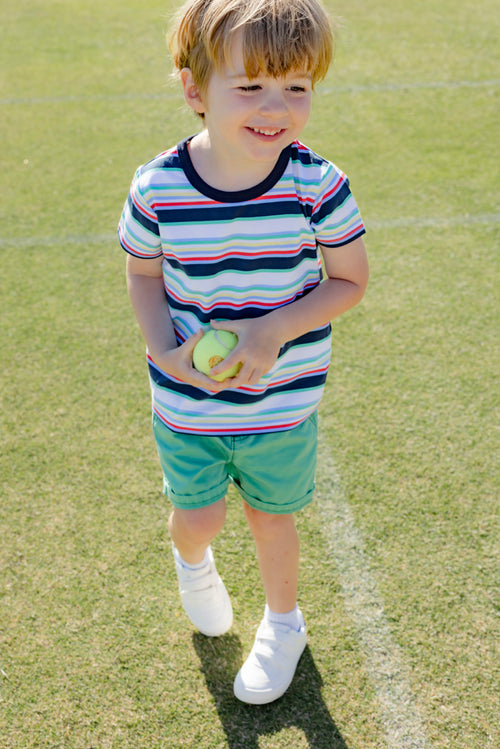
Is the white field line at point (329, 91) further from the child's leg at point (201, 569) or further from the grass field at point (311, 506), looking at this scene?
the child's leg at point (201, 569)

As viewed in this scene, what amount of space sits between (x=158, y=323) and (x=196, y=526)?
572 millimetres

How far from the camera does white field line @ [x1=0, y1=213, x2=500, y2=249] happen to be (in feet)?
14.6

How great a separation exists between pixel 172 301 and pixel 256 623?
3.49 feet

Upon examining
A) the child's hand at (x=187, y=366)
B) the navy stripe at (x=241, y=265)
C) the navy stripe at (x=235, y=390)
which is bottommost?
the navy stripe at (x=235, y=390)

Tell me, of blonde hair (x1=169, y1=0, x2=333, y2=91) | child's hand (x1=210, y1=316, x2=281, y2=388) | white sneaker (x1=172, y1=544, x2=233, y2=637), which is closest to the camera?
blonde hair (x1=169, y1=0, x2=333, y2=91)

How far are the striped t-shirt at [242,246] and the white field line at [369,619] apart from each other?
0.75 meters

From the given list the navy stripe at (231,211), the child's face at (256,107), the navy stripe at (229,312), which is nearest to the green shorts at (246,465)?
the navy stripe at (229,312)

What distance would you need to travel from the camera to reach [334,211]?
185 cm

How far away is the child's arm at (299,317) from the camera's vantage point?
1840 mm

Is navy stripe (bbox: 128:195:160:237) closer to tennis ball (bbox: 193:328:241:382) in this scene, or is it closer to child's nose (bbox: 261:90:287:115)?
tennis ball (bbox: 193:328:241:382)

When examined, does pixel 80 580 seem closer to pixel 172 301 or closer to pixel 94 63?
pixel 172 301

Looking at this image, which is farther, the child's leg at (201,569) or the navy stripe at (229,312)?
the child's leg at (201,569)

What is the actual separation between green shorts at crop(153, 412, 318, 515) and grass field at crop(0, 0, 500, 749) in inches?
20.4

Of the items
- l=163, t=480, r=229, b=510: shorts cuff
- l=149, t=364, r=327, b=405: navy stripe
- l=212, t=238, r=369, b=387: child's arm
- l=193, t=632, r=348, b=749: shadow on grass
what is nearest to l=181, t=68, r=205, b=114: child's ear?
l=212, t=238, r=369, b=387: child's arm
